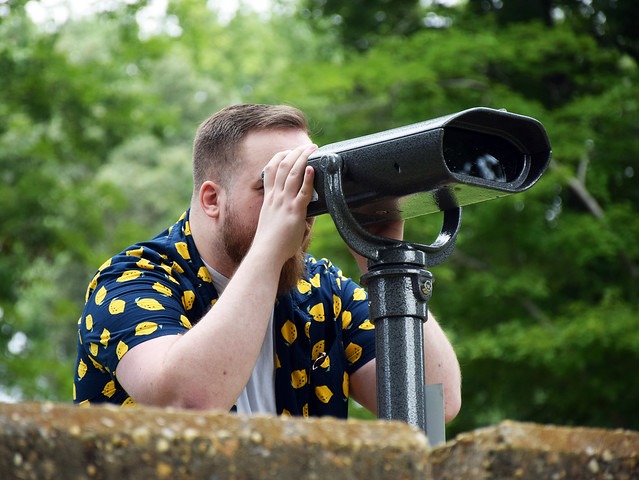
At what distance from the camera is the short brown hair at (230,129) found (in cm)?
244

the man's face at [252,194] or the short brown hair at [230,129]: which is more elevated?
the short brown hair at [230,129]

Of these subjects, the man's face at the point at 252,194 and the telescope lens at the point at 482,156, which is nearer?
the telescope lens at the point at 482,156

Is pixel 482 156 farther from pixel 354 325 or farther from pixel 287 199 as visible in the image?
pixel 354 325

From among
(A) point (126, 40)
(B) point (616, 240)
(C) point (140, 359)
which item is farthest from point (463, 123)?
(A) point (126, 40)

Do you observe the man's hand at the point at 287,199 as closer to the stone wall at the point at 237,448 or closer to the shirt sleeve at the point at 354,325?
the shirt sleeve at the point at 354,325

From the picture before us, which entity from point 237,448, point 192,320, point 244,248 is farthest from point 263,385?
point 237,448

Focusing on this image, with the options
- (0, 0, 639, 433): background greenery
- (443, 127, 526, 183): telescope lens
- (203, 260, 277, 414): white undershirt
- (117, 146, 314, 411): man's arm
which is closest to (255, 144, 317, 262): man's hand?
(117, 146, 314, 411): man's arm

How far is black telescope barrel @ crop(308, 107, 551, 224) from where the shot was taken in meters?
1.73

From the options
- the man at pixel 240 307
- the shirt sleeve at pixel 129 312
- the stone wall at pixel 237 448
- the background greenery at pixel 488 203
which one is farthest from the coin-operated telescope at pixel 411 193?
the background greenery at pixel 488 203

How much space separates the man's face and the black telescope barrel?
0.44 meters

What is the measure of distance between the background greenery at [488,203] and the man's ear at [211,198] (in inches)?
225

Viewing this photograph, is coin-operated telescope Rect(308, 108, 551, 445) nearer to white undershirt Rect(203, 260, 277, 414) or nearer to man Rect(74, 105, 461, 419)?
man Rect(74, 105, 461, 419)

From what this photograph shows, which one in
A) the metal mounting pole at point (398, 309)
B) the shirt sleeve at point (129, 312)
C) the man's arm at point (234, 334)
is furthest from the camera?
the shirt sleeve at point (129, 312)

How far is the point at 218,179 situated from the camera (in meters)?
2.48
